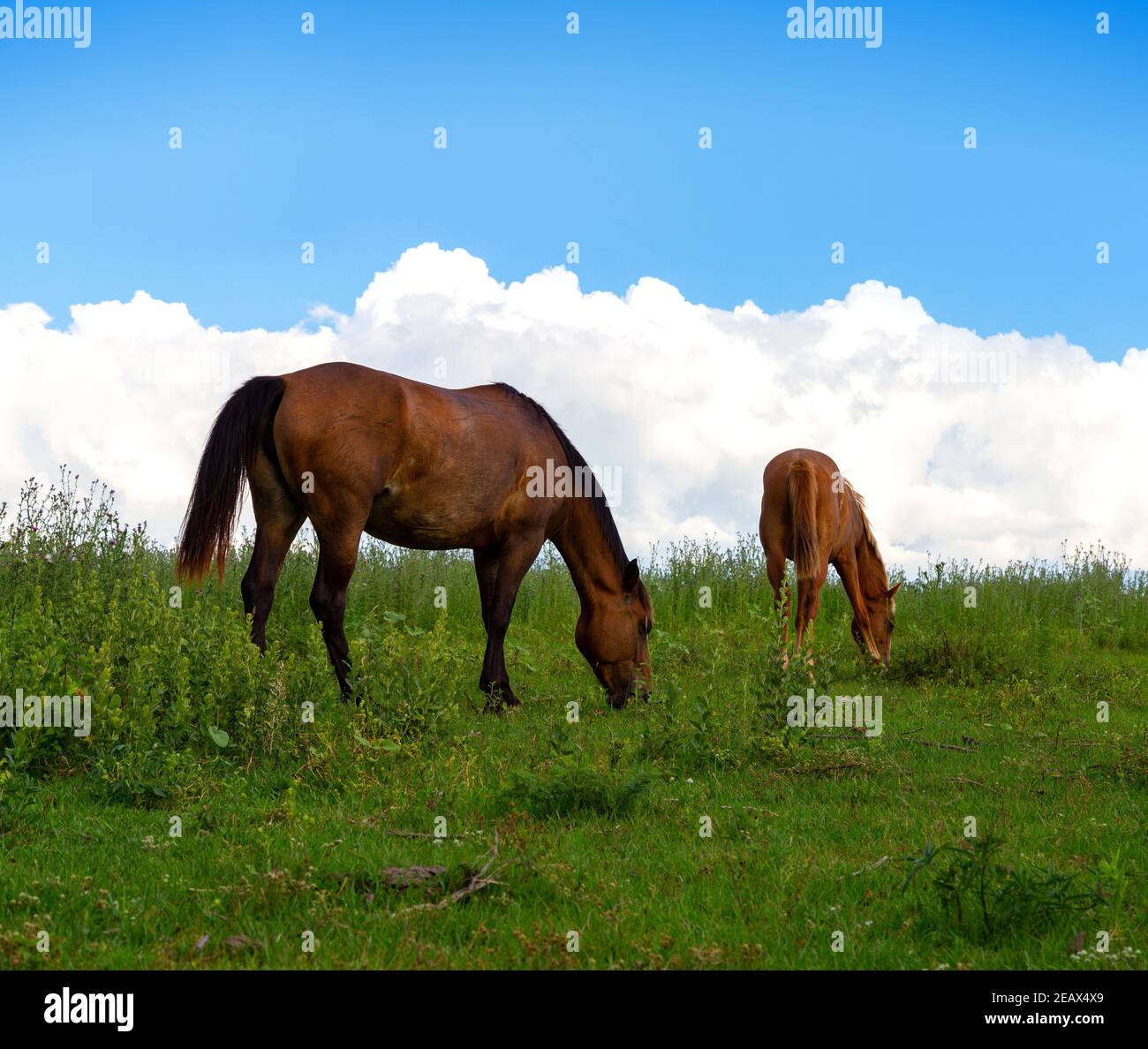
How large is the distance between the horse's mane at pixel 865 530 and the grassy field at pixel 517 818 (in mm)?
2364

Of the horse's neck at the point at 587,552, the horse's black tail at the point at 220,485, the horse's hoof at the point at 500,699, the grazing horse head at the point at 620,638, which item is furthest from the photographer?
the horse's neck at the point at 587,552

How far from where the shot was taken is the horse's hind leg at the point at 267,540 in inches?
299

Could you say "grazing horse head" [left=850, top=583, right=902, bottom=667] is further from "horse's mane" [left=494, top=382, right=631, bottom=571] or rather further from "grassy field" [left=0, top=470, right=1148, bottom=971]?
"horse's mane" [left=494, top=382, right=631, bottom=571]

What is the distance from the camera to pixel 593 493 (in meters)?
9.10

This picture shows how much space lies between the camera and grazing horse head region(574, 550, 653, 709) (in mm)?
8719

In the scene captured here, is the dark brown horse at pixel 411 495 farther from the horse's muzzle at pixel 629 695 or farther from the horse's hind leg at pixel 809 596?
the horse's hind leg at pixel 809 596

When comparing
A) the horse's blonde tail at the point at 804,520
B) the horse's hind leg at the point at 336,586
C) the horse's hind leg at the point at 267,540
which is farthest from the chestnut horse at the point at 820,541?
the horse's hind leg at the point at 267,540

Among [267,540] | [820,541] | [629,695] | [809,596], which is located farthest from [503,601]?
[820,541]

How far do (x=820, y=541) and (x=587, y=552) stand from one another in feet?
8.35

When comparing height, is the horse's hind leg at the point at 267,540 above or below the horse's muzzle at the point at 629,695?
above

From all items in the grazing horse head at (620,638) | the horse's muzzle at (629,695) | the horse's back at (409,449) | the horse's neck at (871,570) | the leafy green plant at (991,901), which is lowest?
the leafy green plant at (991,901)

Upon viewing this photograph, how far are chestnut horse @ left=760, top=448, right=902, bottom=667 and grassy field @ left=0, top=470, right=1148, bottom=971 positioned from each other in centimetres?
148

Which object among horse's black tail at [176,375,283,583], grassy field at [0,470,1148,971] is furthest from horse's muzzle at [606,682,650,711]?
horse's black tail at [176,375,283,583]

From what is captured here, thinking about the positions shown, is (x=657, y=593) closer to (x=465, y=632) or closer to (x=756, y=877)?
(x=465, y=632)
